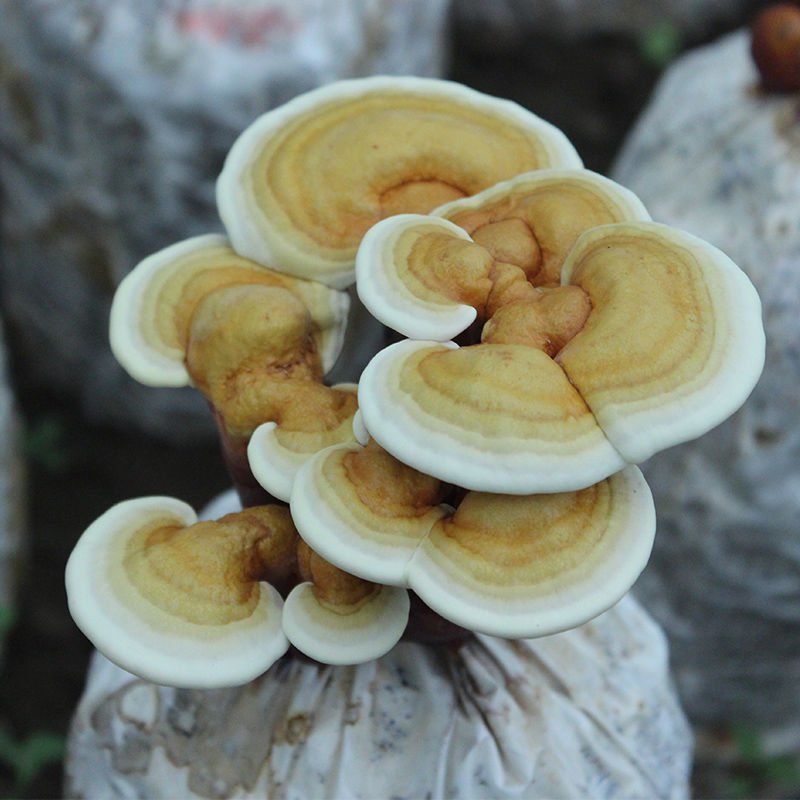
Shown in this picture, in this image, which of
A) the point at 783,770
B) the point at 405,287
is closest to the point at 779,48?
the point at 405,287

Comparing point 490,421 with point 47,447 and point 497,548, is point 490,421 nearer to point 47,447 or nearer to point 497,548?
point 497,548

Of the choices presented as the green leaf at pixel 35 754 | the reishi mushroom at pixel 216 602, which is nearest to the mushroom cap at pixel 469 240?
the reishi mushroom at pixel 216 602

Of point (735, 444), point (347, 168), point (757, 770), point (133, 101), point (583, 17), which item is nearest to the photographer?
point (347, 168)

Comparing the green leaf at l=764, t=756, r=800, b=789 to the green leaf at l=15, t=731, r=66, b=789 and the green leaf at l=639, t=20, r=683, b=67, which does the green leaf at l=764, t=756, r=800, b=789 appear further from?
the green leaf at l=639, t=20, r=683, b=67

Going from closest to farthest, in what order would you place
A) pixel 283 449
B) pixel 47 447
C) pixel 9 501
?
pixel 283 449 → pixel 9 501 → pixel 47 447

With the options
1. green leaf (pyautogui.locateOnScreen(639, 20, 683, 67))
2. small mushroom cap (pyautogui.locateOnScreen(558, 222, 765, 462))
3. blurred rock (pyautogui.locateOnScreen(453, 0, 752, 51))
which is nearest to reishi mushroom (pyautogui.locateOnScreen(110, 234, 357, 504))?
small mushroom cap (pyautogui.locateOnScreen(558, 222, 765, 462))
